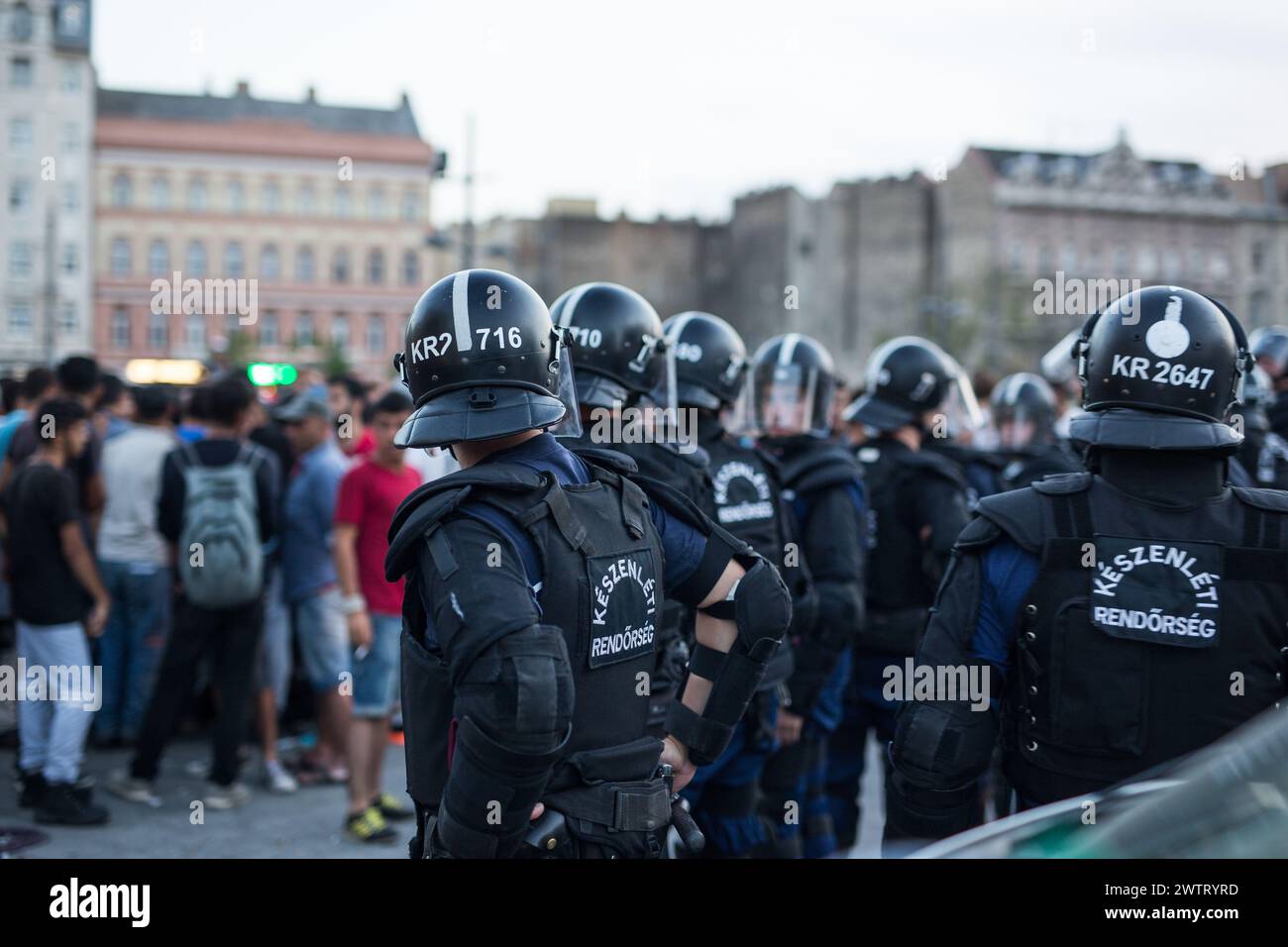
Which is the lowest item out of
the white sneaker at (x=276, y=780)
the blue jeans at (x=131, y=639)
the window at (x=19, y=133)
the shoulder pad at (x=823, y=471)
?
the white sneaker at (x=276, y=780)

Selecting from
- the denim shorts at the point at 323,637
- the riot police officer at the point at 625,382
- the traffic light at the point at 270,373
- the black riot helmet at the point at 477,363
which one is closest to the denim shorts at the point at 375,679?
the denim shorts at the point at 323,637

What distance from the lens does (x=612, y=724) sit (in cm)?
285

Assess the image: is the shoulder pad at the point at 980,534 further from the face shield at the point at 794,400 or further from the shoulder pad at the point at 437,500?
the face shield at the point at 794,400

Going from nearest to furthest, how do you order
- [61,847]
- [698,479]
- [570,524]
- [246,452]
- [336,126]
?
[570,524] → [698,479] → [61,847] → [246,452] → [336,126]

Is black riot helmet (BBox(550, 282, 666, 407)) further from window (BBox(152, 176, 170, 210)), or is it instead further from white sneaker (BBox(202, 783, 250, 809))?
window (BBox(152, 176, 170, 210))

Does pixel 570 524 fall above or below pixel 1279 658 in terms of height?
above

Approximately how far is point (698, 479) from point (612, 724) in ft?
5.24

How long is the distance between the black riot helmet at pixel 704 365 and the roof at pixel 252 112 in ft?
214

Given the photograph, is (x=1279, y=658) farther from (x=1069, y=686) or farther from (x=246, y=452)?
(x=246, y=452)

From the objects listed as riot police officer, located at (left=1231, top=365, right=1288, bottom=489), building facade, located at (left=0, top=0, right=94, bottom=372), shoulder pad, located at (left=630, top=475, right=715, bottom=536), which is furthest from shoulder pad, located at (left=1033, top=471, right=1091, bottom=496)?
building facade, located at (left=0, top=0, right=94, bottom=372)

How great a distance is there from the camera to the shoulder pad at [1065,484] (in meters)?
2.97

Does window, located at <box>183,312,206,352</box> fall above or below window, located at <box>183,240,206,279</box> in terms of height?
below

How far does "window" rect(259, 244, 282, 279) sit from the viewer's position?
64.4m

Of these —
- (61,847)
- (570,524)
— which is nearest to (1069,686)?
(570,524)
